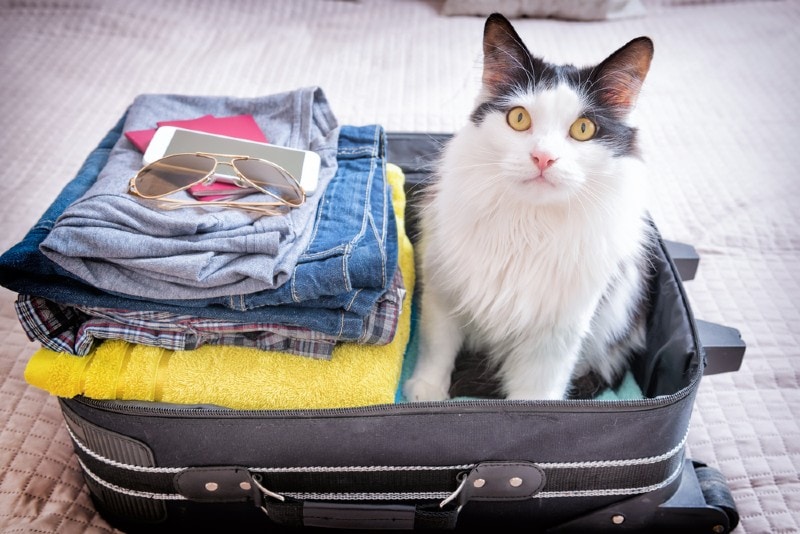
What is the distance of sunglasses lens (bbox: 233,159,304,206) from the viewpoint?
0.99 meters

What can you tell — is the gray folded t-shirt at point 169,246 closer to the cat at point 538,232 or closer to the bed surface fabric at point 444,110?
the cat at point 538,232

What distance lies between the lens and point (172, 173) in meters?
0.97

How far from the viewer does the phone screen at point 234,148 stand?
3.39ft

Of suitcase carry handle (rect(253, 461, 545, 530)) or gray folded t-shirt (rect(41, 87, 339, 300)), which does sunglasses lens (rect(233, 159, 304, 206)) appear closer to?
gray folded t-shirt (rect(41, 87, 339, 300))

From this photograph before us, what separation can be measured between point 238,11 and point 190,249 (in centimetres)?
151

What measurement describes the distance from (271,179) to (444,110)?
2.76 ft

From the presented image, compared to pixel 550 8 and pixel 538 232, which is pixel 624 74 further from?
pixel 550 8

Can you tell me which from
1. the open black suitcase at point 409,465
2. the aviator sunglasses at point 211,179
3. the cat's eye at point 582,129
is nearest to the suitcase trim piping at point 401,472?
the open black suitcase at point 409,465

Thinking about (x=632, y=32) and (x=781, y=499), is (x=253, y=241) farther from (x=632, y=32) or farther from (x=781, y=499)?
(x=632, y=32)

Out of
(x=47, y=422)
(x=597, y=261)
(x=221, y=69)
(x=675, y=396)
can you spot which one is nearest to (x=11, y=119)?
(x=221, y=69)

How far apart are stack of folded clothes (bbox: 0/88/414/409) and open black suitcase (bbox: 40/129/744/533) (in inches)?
1.9

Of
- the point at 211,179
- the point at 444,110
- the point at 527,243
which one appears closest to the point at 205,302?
the point at 211,179

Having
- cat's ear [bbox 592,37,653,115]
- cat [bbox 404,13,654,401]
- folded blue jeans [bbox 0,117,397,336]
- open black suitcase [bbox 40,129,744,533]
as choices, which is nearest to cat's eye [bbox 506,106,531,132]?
cat [bbox 404,13,654,401]

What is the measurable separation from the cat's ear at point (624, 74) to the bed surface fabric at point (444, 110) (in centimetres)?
46
